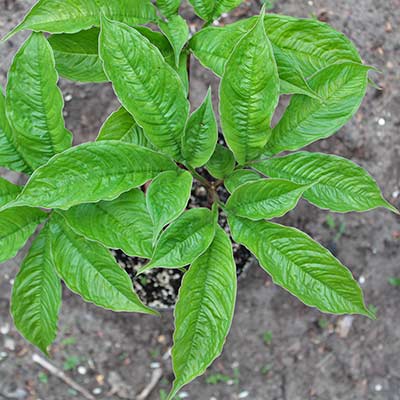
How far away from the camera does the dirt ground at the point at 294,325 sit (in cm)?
188

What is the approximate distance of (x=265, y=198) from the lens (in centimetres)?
99

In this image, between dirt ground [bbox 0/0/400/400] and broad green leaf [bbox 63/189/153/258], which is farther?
dirt ground [bbox 0/0/400/400]

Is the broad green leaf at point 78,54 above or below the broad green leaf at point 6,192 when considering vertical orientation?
above

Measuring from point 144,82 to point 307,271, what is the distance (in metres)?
0.44

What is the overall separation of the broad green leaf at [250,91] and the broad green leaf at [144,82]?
8cm

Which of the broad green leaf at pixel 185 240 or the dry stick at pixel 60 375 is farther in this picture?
the dry stick at pixel 60 375

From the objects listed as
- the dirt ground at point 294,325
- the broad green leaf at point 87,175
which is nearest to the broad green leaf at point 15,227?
the broad green leaf at point 87,175

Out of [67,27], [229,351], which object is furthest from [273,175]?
[229,351]

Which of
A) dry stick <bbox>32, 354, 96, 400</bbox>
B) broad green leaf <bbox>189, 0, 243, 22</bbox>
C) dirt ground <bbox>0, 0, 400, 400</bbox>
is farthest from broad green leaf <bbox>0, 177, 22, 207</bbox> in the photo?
dry stick <bbox>32, 354, 96, 400</bbox>

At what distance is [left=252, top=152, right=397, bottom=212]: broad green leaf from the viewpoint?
1.02 meters

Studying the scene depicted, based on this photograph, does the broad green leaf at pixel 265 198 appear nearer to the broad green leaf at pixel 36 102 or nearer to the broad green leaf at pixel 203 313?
the broad green leaf at pixel 203 313

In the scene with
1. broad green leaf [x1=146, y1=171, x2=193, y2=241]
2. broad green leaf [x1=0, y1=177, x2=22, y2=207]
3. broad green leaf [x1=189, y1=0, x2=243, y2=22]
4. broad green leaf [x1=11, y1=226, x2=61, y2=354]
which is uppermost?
broad green leaf [x1=189, y1=0, x2=243, y2=22]

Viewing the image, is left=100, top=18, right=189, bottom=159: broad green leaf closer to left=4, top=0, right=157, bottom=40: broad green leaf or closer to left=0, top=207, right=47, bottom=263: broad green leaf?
left=4, top=0, right=157, bottom=40: broad green leaf

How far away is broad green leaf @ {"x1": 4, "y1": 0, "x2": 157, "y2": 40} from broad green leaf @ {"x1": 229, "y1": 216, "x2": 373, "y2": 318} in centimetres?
47
